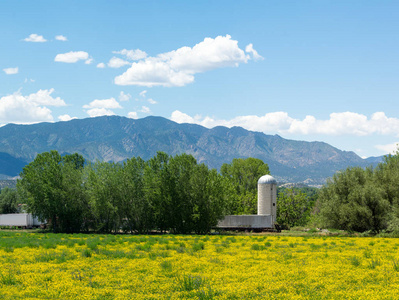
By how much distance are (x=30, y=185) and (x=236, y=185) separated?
53224 millimetres

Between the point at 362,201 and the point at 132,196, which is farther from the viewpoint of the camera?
the point at 132,196

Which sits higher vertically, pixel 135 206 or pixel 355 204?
pixel 355 204

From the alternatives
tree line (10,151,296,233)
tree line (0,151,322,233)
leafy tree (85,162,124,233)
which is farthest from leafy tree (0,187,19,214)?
leafy tree (85,162,124,233)

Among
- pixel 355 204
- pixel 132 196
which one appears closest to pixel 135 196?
pixel 132 196

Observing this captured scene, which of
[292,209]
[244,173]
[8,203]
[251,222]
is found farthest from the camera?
[8,203]

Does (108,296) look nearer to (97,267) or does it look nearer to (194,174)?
(97,267)

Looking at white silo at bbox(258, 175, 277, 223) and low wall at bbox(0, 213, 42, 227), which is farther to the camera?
low wall at bbox(0, 213, 42, 227)

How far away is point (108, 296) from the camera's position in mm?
16156

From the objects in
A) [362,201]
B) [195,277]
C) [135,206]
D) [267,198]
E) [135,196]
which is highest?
[135,196]

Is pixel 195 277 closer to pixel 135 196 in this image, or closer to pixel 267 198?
pixel 135 196

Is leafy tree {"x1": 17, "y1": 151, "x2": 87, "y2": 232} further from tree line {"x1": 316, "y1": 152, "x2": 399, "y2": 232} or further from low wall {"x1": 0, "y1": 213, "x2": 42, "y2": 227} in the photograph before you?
tree line {"x1": 316, "y1": 152, "x2": 399, "y2": 232}

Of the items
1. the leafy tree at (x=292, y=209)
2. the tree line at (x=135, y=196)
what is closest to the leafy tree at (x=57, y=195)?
the tree line at (x=135, y=196)

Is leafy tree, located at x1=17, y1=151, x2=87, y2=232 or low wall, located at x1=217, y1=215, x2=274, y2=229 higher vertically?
leafy tree, located at x1=17, y1=151, x2=87, y2=232

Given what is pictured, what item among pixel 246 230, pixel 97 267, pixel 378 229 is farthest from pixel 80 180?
pixel 97 267
